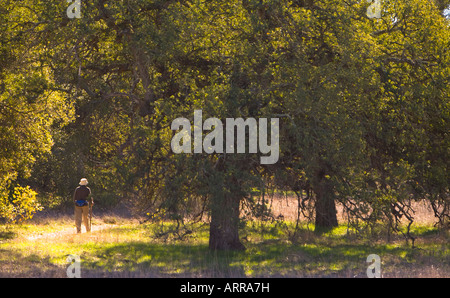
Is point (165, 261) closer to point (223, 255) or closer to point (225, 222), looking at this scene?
point (223, 255)

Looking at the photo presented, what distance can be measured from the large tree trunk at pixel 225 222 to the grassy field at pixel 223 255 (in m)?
0.37

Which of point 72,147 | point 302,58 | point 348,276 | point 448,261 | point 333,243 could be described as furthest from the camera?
point 72,147

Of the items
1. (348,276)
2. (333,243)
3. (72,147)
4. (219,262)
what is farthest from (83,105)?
(348,276)

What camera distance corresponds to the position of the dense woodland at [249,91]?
43.5 feet

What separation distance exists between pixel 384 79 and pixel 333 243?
5673 millimetres

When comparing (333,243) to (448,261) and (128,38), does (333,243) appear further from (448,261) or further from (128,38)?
(128,38)

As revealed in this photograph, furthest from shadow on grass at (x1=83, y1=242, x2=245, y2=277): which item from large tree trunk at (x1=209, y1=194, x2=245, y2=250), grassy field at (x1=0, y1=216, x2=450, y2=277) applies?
large tree trunk at (x1=209, y1=194, x2=245, y2=250)

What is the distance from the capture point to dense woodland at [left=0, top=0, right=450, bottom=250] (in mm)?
13250

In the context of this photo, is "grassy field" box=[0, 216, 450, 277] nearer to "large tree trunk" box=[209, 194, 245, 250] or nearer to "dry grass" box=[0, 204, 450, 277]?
"dry grass" box=[0, 204, 450, 277]

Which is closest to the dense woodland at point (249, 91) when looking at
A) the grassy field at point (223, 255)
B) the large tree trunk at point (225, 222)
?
the large tree trunk at point (225, 222)

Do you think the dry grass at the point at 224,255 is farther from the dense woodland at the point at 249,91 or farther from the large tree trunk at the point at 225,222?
the dense woodland at the point at 249,91

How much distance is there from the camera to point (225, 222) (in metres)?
14.9

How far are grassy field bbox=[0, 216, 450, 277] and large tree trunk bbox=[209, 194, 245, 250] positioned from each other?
1.21 feet

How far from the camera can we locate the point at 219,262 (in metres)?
14.2
